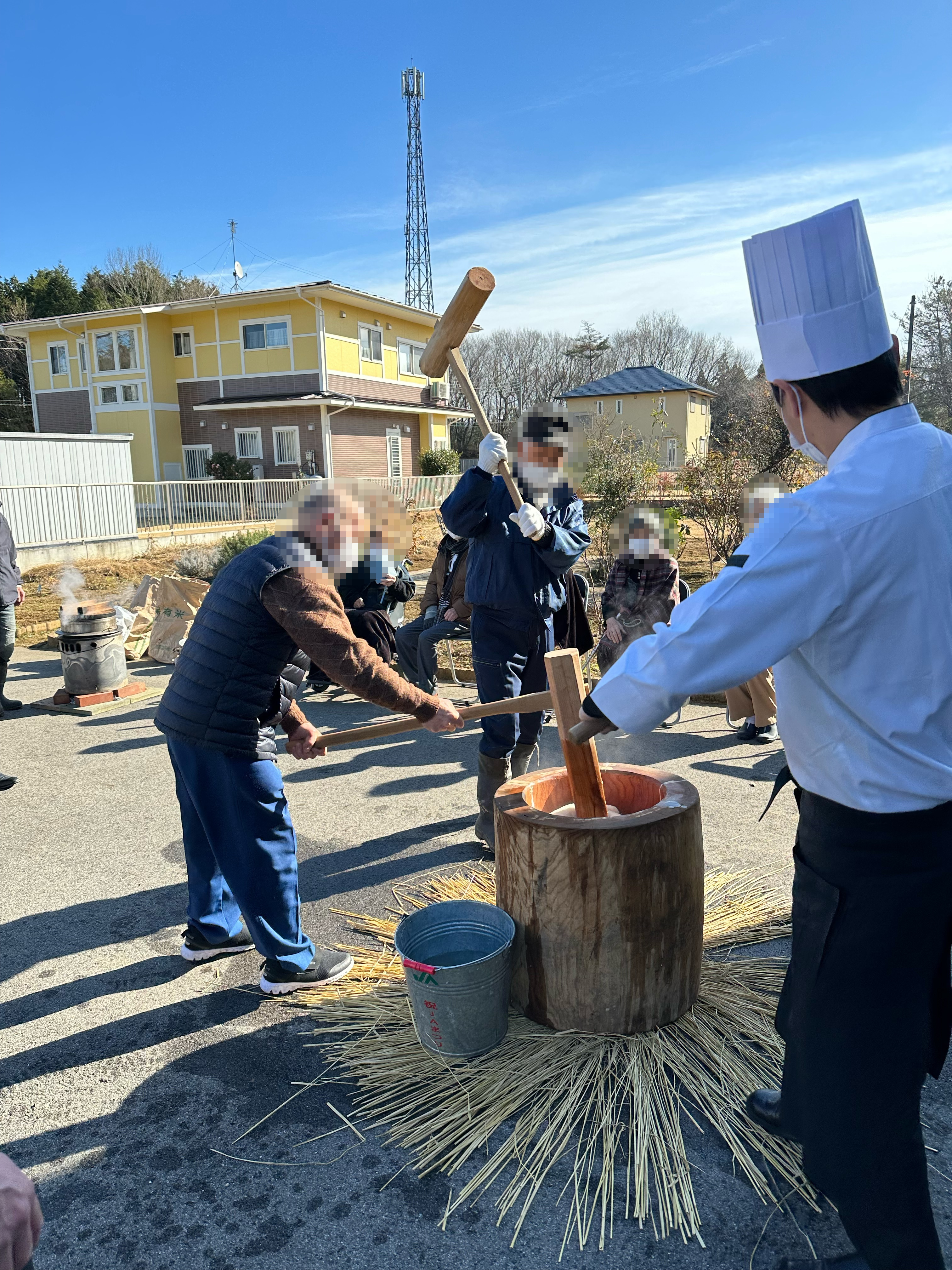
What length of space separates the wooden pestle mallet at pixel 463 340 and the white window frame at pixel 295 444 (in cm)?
2484

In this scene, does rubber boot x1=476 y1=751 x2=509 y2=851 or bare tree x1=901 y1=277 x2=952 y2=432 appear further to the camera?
bare tree x1=901 y1=277 x2=952 y2=432

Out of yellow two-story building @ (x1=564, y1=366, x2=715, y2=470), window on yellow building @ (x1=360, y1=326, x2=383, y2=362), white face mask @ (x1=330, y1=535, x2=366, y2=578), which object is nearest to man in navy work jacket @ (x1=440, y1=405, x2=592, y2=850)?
white face mask @ (x1=330, y1=535, x2=366, y2=578)

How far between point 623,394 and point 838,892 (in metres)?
45.2

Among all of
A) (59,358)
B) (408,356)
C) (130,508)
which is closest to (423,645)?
(130,508)

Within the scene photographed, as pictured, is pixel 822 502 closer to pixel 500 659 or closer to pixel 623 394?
pixel 500 659

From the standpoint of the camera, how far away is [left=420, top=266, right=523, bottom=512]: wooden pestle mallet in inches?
150

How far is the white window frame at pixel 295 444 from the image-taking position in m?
28.0

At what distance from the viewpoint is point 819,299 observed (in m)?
1.71

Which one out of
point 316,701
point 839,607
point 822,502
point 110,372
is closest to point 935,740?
point 839,607

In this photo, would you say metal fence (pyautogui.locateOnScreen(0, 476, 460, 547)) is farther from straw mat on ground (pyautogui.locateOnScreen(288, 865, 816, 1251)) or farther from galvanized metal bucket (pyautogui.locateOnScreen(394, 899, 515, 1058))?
straw mat on ground (pyautogui.locateOnScreen(288, 865, 816, 1251))

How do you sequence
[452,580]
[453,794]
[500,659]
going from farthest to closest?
[452,580]
[453,794]
[500,659]

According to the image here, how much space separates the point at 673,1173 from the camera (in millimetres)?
2324

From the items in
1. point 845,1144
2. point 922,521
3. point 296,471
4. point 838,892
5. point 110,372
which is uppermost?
point 110,372

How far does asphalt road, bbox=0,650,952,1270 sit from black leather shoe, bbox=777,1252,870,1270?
8 cm
